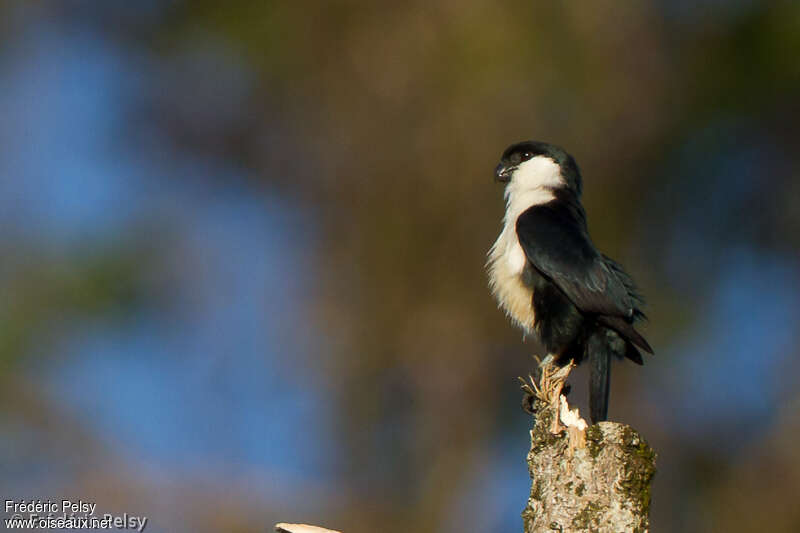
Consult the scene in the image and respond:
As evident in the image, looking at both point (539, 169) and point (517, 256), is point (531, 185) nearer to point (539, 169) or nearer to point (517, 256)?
point (539, 169)

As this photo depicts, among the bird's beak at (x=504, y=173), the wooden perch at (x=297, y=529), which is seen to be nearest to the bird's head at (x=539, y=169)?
the bird's beak at (x=504, y=173)

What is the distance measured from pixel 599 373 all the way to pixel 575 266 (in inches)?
16.5

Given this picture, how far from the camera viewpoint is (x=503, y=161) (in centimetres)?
550

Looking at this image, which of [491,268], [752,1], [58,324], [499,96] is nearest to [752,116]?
[752,1]

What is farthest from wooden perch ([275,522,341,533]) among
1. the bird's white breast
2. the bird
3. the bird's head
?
the bird's head

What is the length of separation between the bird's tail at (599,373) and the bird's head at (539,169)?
0.87m

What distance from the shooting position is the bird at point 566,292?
4.44 meters

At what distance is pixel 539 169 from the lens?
17.3ft

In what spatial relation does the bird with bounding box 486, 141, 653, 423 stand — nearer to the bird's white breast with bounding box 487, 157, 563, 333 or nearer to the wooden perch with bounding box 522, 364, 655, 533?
the bird's white breast with bounding box 487, 157, 563, 333

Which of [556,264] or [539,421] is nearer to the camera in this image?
[539,421]

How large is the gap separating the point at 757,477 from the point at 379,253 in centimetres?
398

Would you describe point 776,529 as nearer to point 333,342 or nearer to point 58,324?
point 333,342

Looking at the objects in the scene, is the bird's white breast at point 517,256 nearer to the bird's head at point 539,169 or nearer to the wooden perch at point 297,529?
the bird's head at point 539,169

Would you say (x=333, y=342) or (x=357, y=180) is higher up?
(x=357, y=180)
